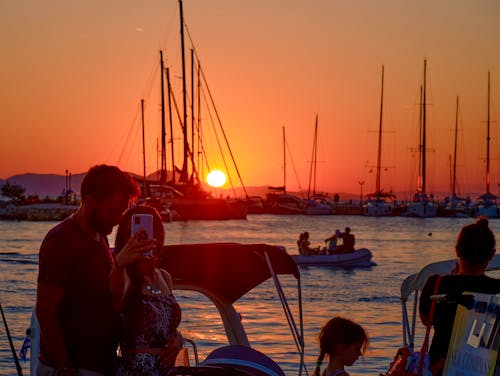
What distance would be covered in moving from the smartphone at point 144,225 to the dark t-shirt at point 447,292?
1.71 meters

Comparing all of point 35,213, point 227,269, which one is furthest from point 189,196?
point 227,269

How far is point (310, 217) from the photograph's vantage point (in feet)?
416

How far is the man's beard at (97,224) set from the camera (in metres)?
4.99

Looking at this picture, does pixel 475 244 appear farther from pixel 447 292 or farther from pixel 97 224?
pixel 97 224

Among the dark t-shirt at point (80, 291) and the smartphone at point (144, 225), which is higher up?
the smartphone at point (144, 225)

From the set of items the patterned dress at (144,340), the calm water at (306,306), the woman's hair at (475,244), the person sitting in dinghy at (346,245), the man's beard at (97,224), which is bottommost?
the calm water at (306,306)

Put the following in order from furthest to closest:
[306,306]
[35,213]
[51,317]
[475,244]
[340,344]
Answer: [35,213] < [306,306] < [340,344] < [475,244] < [51,317]

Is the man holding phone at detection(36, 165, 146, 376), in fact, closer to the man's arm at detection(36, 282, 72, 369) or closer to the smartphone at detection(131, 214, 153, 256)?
the man's arm at detection(36, 282, 72, 369)

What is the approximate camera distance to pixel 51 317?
15.8 ft

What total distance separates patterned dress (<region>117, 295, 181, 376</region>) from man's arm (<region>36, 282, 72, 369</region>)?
0.34 m

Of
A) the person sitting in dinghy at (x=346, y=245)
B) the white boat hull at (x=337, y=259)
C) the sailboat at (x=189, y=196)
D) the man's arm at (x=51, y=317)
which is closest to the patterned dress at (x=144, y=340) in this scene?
the man's arm at (x=51, y=317)

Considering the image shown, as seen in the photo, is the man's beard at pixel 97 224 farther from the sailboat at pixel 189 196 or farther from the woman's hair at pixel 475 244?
the sailboat at pixel 189 196

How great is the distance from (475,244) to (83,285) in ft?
7.36

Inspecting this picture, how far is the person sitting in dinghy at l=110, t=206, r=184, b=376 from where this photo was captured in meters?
4.95
